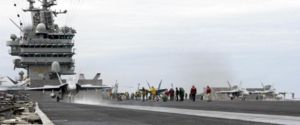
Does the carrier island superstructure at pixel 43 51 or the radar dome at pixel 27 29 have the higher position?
the radar dome at pixel 27 29

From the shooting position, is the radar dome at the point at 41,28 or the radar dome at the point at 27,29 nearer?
the radar dome at the point at 41,28

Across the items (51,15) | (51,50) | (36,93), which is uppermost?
(51,15)

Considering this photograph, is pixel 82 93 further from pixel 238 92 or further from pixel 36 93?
pixel 238 92

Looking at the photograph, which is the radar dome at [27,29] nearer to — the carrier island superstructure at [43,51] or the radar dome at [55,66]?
the carrier island superstructure at [43,51]

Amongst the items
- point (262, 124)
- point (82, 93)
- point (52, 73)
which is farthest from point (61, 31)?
point (262, 124)

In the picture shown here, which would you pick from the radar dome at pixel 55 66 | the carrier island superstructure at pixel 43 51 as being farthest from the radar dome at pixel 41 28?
the radar dome at pixel 55 66

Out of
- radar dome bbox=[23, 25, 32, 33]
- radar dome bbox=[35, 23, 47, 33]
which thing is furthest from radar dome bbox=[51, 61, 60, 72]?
radar dome bbox=[23, 25, 32, 33]

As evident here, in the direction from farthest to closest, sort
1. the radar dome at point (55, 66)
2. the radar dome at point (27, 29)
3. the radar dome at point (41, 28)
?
the radar dome at point (27, 29)
the radar dome at point (41, 28)
the radar dome at point (55, 66)

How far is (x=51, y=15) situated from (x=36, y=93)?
25839 millimetres

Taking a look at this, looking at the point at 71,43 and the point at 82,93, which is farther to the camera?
the point at 71,43

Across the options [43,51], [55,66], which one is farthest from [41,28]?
[55,66]

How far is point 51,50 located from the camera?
10562cm

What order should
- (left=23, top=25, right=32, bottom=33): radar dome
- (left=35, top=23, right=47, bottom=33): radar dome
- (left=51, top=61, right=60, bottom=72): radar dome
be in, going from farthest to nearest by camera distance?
(left=23, top=25, right=32, bottom=33): radar dome
(left=35, top=23, right=47, bottom=33): radar dome
(left=51, top=61, right=60, bottom=72): radar dome

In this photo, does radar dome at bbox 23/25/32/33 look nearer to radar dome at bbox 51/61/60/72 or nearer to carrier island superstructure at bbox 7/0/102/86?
carrier island superstructure at bbox 7/0/102/86
